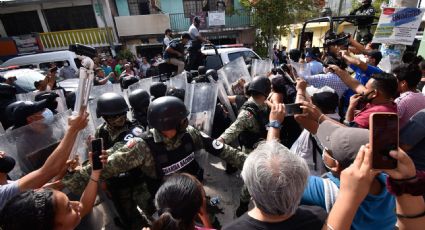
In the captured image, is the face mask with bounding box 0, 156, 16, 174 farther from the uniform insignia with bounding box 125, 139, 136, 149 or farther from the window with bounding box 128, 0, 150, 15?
the window with bounding box 128, 0, 150, 15

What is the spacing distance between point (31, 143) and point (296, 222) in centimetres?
214

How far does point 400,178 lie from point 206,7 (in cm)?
1825

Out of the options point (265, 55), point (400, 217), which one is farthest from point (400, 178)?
point (265, 55)

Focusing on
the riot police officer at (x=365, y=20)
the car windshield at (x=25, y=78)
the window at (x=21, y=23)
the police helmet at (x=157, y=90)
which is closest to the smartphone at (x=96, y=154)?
the police helmet at (x=157, y=90)

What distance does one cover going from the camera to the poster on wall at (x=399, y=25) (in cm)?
382

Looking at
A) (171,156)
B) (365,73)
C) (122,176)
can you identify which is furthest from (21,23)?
(365,73)

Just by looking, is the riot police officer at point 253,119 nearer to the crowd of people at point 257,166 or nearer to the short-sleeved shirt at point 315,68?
the crowd of people at point 257,166

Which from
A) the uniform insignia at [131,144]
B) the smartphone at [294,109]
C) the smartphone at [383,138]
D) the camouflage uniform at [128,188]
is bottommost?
the camouflage uniform at [128,188]

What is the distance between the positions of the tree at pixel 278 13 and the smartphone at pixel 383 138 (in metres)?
13.3

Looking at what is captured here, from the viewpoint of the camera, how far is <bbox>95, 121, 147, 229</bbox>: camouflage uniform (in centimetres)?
234

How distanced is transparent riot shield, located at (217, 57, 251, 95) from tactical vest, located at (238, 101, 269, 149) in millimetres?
1569

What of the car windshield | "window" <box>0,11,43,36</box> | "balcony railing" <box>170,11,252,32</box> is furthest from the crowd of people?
"window" <box>0,11,43,36</box>

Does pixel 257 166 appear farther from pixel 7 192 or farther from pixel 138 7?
pixel 138 7

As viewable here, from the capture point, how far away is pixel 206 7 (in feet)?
57.3
